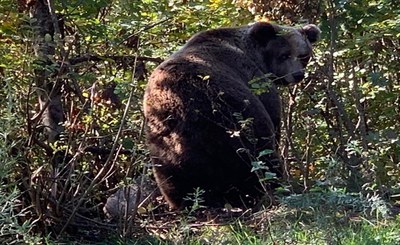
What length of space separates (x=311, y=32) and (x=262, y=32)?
541 mm

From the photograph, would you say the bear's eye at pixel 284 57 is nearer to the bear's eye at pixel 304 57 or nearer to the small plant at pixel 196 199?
the bear's eye at pixel 304 57

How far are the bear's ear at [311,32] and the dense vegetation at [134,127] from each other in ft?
0.34

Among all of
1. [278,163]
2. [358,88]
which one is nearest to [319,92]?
[358,88]

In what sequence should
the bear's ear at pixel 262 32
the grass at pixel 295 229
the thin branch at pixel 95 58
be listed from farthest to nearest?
the bear's ear at pixel 262 32
the thin branch at pixel 95 58
the grass at pixel 295 229

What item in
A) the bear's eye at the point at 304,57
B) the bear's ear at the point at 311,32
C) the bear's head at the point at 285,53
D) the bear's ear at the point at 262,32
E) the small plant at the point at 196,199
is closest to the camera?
the small plant at the point at 196,199

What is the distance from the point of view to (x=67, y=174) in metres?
5.88

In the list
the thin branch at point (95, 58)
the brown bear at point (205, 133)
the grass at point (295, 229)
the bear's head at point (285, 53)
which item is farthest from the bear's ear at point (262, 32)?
the grass at point (295, 229)

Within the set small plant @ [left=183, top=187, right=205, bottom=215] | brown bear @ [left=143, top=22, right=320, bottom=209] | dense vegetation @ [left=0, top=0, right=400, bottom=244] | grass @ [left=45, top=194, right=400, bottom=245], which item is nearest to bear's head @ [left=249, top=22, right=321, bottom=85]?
dense vegetation @ [left=0, top=0, right=400, bottom=244]

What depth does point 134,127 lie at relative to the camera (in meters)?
6.74

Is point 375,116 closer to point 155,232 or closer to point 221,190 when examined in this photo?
point 221,190

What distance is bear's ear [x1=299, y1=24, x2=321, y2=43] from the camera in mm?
8322

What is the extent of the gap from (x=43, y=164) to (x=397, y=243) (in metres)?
2.62

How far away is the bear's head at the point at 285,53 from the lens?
8.89 meters

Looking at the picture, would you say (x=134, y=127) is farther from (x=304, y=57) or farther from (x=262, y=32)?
(x=304, y=57)
